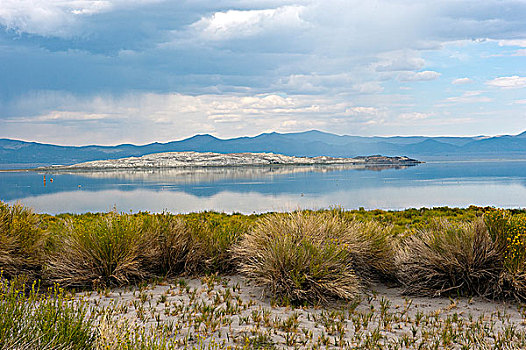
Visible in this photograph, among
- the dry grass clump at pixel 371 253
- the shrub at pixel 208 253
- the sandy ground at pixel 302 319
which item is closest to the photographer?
the sandy ground at pixel 302 319

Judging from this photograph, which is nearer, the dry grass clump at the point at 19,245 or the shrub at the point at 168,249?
the dry grass clump at the point at 19,245

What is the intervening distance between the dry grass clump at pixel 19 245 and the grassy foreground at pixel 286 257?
2 cm

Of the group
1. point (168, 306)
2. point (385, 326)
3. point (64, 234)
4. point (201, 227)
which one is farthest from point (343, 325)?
point (64, 234)

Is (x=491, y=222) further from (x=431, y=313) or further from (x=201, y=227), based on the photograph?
(x=201, y=227)

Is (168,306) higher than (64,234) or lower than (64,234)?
lower

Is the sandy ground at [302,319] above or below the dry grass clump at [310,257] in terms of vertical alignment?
below

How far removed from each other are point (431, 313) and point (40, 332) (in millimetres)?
4841

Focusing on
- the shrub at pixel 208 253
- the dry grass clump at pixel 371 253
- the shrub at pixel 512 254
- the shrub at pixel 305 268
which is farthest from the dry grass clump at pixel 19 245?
the shrub at pixel 512 254

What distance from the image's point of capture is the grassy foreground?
6781 mm

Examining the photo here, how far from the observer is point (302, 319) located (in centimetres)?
589

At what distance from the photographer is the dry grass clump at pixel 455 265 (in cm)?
712

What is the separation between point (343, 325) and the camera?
5.71 metres

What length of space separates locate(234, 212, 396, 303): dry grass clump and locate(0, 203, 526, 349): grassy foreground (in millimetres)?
17

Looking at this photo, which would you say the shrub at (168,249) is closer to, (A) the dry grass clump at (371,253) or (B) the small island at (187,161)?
(A) the dry grass clump at (371,253)
